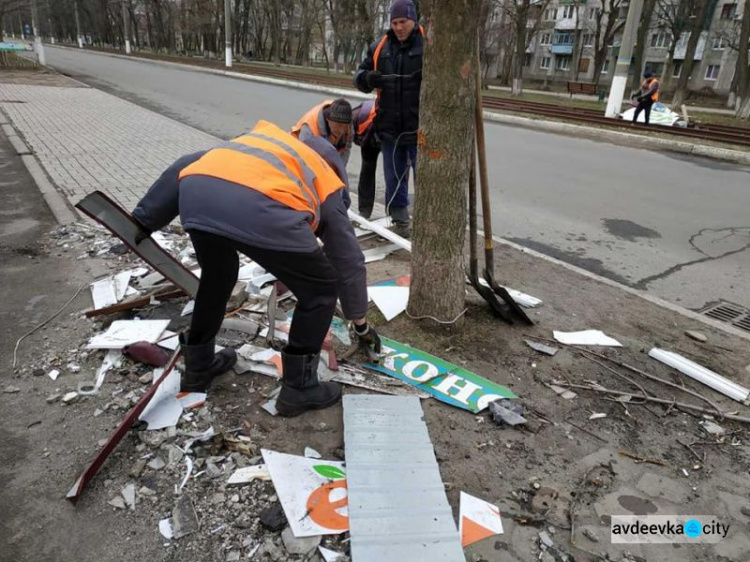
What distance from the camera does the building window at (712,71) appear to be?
128 feet

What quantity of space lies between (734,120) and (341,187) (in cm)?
2191

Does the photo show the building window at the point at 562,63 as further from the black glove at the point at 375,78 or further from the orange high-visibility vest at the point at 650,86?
the black glove at the point at 375,78

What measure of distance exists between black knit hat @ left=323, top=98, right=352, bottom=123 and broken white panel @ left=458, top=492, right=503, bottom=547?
2329 mm

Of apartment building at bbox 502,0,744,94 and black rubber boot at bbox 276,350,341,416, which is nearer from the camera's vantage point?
black rubber boot at bbox 276,350,341,416

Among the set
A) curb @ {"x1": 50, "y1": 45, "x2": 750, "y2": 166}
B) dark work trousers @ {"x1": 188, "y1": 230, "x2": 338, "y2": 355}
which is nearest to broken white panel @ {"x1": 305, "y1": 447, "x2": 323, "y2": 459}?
dark work trousers @ {"x1": 188, "y1": 230, "x2": 338, "y2": 355}

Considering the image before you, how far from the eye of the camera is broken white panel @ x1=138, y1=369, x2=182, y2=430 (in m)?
2.50

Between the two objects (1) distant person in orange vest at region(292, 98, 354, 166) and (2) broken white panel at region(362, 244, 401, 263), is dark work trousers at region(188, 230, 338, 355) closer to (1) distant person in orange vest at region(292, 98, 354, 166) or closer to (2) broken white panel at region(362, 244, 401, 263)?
(1) distant person in orange vest at region(292, 98, 354, 166)

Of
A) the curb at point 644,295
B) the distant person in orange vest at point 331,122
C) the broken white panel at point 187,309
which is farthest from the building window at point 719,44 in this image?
the broken white panel at point 187,309

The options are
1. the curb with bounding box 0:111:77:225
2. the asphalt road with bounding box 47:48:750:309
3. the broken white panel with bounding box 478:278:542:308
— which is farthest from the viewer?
the curb with bounding box 0:111:77:225

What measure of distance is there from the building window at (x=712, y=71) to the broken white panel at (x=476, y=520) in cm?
4659

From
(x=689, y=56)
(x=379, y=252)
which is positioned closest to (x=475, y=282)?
(x=379, y=252)

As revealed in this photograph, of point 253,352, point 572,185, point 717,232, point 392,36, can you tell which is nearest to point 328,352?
point 253,352

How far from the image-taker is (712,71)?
130ft

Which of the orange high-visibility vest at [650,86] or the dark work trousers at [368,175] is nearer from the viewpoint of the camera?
the dark work trousers at [368,175]
